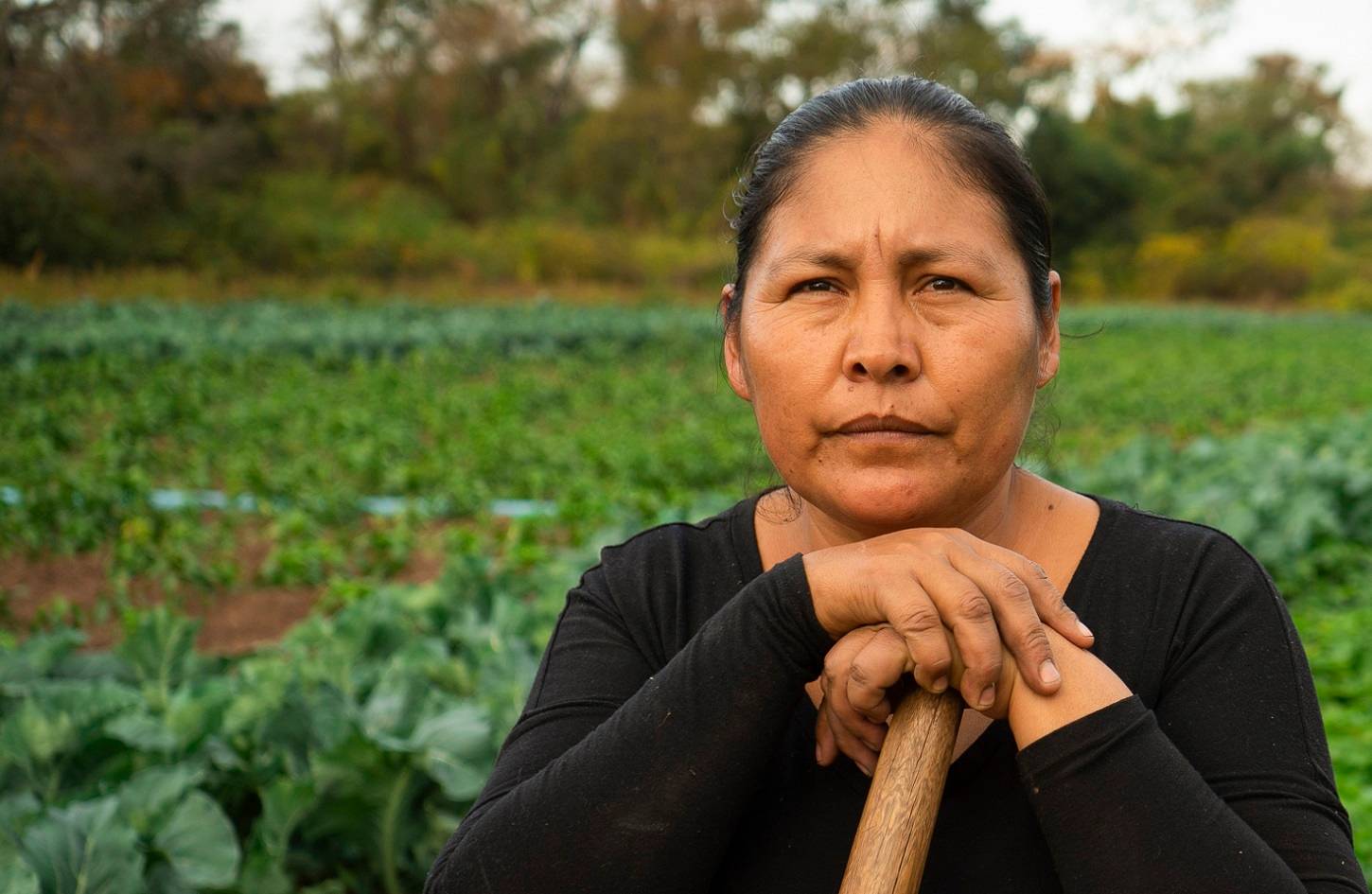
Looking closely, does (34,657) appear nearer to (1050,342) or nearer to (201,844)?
(201,844)

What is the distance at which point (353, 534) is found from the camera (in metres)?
6.38

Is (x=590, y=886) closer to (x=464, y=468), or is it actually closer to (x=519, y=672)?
(x=519, y=672)

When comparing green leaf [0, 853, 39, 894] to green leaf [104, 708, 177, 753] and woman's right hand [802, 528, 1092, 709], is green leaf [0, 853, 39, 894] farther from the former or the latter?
woman's right hand [802, 528, 1092, 709]

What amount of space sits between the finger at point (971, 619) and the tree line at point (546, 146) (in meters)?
18.7

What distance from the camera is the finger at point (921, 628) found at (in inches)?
40.9

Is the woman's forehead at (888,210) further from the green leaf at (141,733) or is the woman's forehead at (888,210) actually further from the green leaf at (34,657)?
the green leaf at (34,657)

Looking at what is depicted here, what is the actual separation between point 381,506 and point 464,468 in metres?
1.49

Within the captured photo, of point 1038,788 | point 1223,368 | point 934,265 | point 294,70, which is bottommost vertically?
point 1223,368

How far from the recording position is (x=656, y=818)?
1.10 metres

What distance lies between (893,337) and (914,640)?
0.98ft

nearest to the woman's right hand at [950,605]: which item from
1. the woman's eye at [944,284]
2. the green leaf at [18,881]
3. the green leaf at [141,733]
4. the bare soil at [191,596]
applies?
the woman's eye at [944,284]

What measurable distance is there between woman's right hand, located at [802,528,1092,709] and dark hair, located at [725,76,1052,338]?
341 millimetres

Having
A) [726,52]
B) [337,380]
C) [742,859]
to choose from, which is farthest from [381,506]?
[726,52]

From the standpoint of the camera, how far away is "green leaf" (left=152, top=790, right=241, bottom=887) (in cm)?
212
